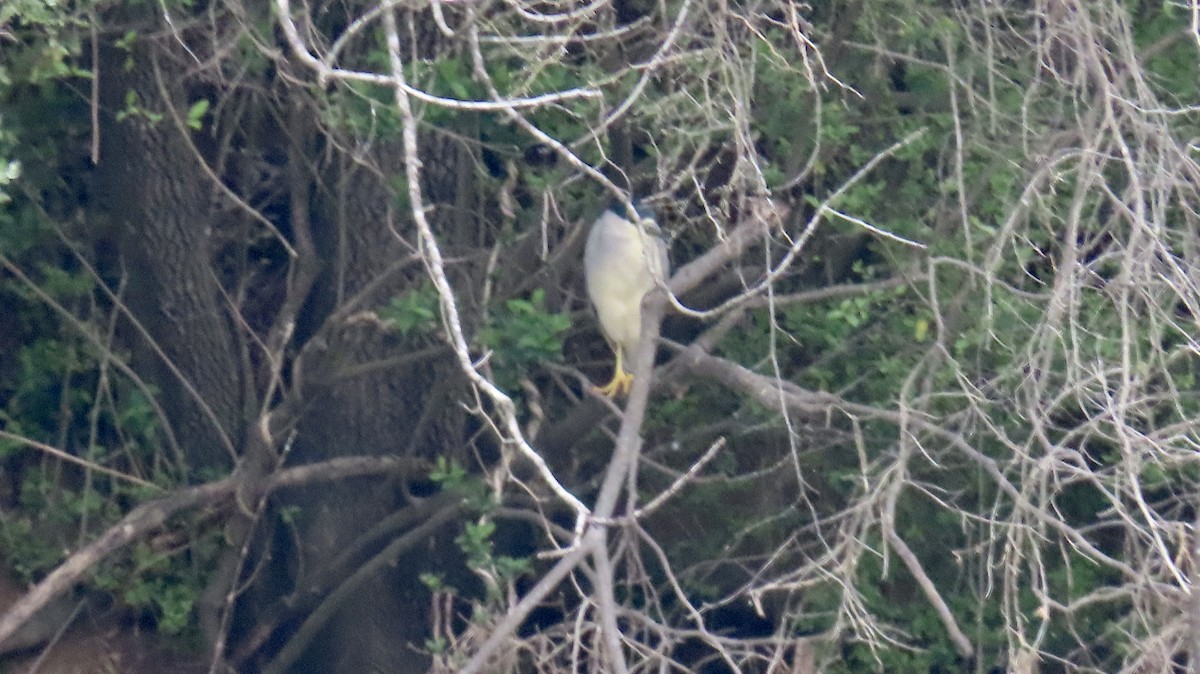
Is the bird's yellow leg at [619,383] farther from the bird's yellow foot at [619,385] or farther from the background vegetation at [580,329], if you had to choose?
the background vegetation at [580,329]

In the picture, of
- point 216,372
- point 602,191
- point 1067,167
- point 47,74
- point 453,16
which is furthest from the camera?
point 216,372

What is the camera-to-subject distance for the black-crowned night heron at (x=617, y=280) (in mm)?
4031

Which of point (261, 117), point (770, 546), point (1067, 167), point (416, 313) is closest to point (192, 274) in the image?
point (261, 117)

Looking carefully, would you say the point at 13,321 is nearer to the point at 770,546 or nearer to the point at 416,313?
the point at 416,313

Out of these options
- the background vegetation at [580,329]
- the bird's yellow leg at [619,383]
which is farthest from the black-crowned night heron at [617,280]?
the background vegetation at [580,329]

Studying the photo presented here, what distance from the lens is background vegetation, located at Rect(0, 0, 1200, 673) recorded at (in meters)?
2.96

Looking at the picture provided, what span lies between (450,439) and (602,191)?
774 millimetres

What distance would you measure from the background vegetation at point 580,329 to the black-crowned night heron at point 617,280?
11 centimetres

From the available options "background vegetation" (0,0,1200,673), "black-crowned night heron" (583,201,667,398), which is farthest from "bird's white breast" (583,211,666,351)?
"background vegetation" (0,0,1200,673)

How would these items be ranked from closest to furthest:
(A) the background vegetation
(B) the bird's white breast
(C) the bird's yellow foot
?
(A) the background vegetation < (B) the bird's white breast < (C) the bird's yellow foot

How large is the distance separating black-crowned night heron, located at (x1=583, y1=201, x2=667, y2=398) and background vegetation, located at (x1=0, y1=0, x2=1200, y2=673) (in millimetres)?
112

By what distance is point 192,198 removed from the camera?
4.12m

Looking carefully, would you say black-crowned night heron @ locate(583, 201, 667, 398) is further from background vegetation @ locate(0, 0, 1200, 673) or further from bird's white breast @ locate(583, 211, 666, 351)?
background vegetation @ locate(0, 0, 1200, 673)

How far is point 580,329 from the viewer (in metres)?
4.31
